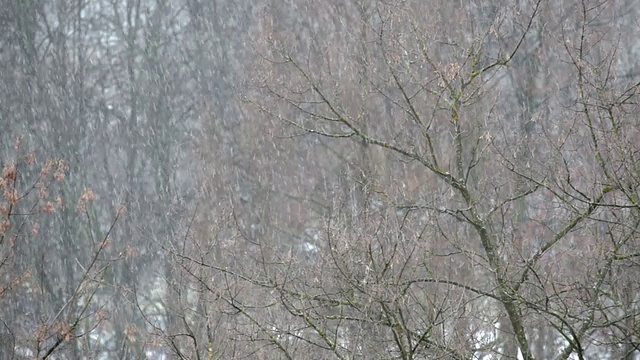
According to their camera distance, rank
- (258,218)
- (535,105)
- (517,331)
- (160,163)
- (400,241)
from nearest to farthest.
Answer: (400,241)
(517,331)
(535,105)
(258,218)
(160,163)

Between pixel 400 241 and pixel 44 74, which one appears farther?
pixel 44 74

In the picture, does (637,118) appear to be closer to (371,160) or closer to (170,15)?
(371,160)

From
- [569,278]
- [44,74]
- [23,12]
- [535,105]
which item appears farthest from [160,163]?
[569,278]

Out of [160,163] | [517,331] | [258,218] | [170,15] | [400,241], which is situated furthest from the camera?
[170,15]

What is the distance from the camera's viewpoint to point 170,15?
106 feet

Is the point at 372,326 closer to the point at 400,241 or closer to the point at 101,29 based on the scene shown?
the point at 400,241

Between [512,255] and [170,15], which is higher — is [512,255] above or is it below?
below

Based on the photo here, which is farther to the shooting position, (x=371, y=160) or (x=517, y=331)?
(x=371, y=160)

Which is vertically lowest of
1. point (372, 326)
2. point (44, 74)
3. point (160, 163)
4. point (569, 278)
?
point (372, 326)

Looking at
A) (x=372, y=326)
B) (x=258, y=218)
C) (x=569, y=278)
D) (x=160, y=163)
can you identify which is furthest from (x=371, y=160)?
(x=160, y=163)

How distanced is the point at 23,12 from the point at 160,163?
5.94m

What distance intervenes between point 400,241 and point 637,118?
7.36ft

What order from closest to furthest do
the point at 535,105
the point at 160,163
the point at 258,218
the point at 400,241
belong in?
the point at 400,241 → the point at 535,105 → the point at 258,218 → the point at 160,163

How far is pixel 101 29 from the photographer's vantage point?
30.1m
